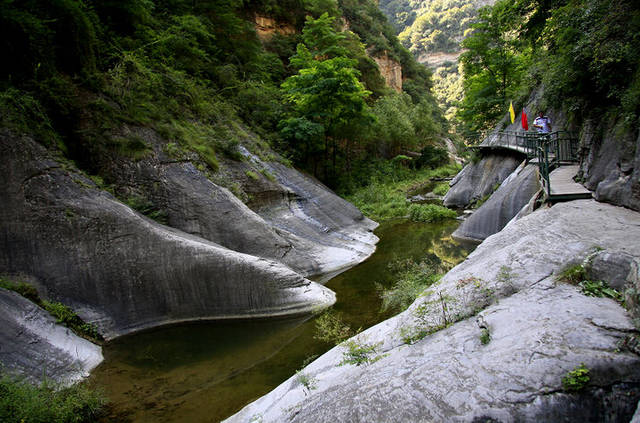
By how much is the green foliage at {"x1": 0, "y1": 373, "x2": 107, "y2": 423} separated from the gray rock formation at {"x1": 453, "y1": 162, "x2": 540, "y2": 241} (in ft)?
42.3

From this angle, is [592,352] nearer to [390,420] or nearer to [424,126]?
[390,420]

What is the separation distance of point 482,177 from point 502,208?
30.2 ft

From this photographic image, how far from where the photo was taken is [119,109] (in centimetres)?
1148

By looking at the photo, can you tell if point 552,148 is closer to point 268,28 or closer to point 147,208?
point 147,208

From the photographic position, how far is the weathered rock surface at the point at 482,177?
19000mm

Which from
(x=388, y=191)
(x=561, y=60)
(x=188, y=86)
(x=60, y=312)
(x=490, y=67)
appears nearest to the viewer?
(x=60, y=312)

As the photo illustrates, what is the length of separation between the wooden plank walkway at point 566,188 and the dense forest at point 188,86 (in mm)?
11025

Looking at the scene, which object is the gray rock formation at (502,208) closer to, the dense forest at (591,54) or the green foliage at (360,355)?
the dense forest at (591,54)

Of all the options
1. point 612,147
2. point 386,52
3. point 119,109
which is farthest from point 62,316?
point 386,52

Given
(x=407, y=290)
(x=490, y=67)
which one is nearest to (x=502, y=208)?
(x=407, y=290)

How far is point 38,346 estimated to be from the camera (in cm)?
667

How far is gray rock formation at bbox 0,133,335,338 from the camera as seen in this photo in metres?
8.23

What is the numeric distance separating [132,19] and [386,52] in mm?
39748

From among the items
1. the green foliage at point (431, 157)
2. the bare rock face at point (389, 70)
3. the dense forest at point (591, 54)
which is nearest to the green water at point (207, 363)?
the dense forest at point (591, 54)
